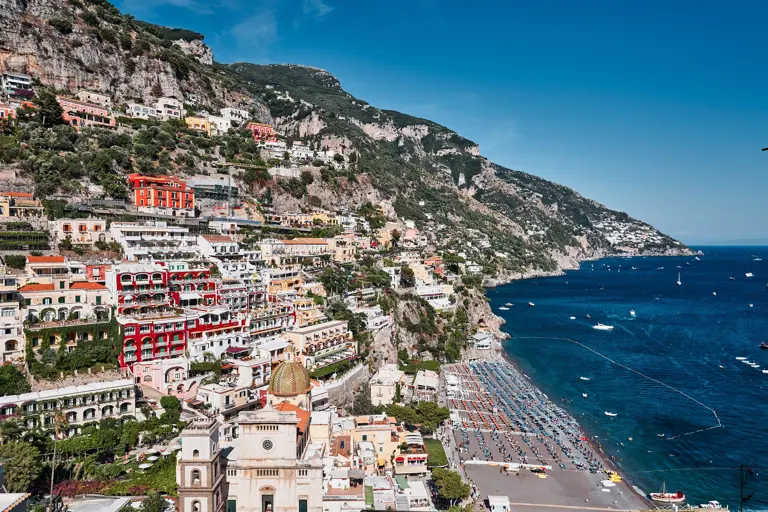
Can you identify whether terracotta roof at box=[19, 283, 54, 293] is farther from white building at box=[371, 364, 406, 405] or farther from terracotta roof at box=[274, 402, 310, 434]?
white building at box=[371, 364, 406, 405]

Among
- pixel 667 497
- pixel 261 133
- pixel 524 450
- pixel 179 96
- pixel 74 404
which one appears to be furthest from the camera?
pixel 261 133

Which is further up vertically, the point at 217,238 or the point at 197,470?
the point at 217,238

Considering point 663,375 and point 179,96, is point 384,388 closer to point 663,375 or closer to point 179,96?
point 663,375

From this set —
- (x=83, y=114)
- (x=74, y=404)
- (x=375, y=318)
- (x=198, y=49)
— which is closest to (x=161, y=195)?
(x=83, y=114)

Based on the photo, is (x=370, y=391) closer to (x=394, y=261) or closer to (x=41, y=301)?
(x=41, y=301)

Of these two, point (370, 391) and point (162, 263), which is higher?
point (162, 263)

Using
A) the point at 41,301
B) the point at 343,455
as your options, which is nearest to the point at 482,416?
Result: the point at 343,455

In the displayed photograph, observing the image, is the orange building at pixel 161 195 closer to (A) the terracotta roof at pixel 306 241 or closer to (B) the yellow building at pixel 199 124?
(A) the terracotta roof at pixel 306 241
